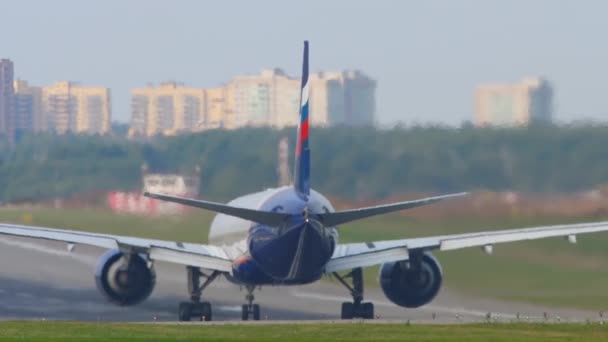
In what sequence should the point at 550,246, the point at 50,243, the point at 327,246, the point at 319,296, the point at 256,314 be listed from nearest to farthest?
the point at 327,246 < the point at 256,314 < the point at 550,246 < the point at 319,296 < the point at 50,243

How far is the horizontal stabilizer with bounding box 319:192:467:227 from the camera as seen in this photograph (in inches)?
1789

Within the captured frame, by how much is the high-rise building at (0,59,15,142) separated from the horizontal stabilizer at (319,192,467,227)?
64.7ft

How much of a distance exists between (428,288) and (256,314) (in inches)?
204

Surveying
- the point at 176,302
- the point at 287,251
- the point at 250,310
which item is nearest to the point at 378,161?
the point at 250,310

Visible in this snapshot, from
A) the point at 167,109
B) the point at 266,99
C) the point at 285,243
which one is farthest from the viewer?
the point at 167,109

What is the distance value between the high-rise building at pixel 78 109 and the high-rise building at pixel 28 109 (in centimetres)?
24

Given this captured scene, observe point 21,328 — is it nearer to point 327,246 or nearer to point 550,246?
point 327,246

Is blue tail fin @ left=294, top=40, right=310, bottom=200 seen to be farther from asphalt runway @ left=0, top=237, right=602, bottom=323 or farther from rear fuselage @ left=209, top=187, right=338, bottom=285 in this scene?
asphalt runway @ left=0, top=237, right=602, bottom=323

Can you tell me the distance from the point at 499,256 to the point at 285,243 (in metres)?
10.4

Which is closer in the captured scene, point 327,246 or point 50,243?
point 327,246

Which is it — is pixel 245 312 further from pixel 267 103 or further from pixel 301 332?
pixel 301 332

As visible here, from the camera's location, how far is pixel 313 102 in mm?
60000

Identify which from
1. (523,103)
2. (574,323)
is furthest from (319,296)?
(574,323)

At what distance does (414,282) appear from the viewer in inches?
2079
